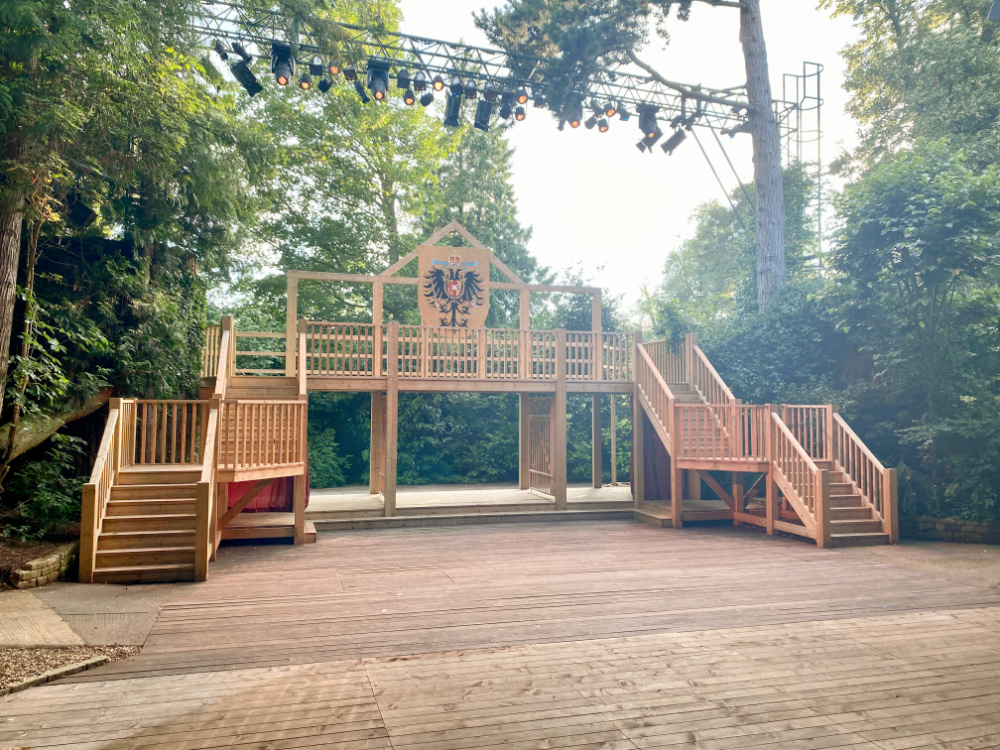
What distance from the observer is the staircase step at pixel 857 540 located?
9.03 meters

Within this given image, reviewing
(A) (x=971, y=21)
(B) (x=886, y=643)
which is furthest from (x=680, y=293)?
(B) (x=886, y=643)

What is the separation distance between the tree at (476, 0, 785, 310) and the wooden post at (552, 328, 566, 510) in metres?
5.50

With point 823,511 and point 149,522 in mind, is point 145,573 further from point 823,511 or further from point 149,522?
point 823,511

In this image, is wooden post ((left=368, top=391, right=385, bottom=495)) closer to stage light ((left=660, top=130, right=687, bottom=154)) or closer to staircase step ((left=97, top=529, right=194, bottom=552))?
staircase step ((left=97, top=529, right=194, bottom=552))

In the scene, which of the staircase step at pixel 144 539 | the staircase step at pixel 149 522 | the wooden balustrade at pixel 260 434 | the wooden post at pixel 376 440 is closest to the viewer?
the staircase step at pixel 144 539

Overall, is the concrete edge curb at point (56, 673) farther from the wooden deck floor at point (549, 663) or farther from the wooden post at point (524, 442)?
Result: the wooden post at point (524, 442)

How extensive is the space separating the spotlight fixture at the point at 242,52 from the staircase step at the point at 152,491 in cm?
849

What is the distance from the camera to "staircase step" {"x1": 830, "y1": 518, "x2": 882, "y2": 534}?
30.4ft

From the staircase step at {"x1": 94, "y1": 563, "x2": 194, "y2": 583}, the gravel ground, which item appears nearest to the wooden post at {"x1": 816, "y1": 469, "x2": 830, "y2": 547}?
the staircase step at {"x1": 94, "y1": 563, "x2": 194, "y2": 583}

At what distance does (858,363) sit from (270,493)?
10597 mm

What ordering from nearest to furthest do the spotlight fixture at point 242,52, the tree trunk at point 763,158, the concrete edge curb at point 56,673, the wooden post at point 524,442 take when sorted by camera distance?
the concrete edge curb at point 56,673, the spotlight fixture at point 242,52, the wooden post at point 524,442, the tree trunk at point 763,158

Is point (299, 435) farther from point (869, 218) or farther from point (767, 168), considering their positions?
point (767, 168)

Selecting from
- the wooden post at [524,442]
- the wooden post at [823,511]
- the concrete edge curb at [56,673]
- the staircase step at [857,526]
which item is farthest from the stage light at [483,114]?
the concrete edge curb at [56,673]

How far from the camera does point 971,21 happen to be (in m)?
18.3
